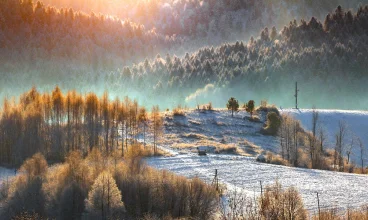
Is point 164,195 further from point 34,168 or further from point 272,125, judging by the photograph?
point 272,125

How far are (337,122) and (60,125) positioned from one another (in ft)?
170

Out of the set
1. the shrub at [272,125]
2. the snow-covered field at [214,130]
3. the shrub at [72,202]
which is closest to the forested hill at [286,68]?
the snow-covered field at [214,130]

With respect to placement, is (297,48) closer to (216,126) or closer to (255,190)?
(216,126)

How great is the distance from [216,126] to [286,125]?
14834 mm

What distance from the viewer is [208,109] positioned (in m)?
88.3

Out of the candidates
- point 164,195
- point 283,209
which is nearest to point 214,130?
point 164,195

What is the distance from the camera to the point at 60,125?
57969mm

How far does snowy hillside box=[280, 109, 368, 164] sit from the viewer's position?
8212cm

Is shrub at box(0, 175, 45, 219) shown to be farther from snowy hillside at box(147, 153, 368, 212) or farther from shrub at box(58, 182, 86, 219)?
snowy hillside at box(147, 153, 368, 212)

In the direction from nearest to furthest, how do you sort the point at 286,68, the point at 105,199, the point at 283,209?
the point at 283,209, the point at 105,199, the point at 286,68

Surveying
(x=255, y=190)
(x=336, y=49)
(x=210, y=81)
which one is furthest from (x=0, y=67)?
(x=255, y=190)

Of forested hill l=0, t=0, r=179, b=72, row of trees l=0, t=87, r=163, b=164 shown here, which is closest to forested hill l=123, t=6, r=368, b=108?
forested hill l=0, t=0, r=179, b=72

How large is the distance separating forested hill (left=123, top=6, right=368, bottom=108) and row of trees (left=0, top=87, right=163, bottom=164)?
244 feet

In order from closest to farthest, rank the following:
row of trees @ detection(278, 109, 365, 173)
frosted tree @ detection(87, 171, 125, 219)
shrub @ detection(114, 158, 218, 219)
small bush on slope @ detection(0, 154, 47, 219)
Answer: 1. frosted tree @ detection(87, 171, 125, 219)
2. shrub @ detection(114, 158, 218, 219)
3. small bush on slope @ detection(0, 154, 47, 219)
4. row of trees @ detection(278, 109, 365, 173)
